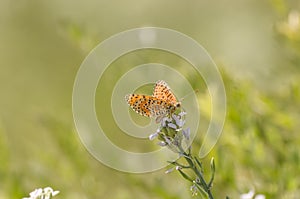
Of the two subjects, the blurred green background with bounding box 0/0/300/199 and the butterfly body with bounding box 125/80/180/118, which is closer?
the butterfly body with bounding box 125/80/180/118

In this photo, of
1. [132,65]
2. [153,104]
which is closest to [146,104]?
[153,104]

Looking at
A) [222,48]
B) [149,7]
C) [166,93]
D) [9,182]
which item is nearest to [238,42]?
[222,48]

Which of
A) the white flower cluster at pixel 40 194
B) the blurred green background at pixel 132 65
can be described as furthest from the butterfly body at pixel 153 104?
the blurred green background at pixel 132 65

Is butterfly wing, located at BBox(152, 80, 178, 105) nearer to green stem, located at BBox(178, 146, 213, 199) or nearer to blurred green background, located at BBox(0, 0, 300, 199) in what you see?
green stem, located at BBox(178, 146, 213, 199)

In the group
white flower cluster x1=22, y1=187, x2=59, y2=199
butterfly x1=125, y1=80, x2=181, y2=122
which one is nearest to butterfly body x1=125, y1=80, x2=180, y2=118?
butterfly x1=125, y1=80, x2=181, y2=122

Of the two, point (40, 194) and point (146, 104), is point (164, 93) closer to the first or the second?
point (146, 104)
